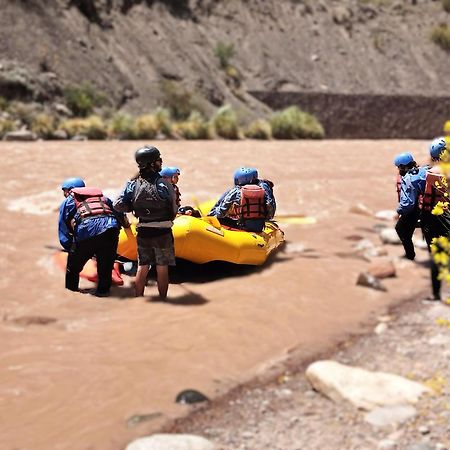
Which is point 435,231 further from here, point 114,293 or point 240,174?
point 114,293

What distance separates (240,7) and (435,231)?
131 metres

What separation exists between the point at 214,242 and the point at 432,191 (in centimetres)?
96

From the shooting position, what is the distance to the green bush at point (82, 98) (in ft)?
250

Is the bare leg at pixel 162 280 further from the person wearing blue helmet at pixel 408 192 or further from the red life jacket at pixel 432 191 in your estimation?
the red life jacket at pixel 432 191

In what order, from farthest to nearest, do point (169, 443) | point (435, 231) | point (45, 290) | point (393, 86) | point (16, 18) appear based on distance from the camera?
point (169, 443) → point (45, 290) → point (393, 86) → point (16, 18) → point (435, 231)

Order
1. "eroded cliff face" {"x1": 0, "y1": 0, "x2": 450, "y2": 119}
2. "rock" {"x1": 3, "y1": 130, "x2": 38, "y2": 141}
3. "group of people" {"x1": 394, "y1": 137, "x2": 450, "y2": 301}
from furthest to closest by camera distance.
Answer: "eroded cliff face" {"x1": 0, "y1": 0, "x2": 450, "y2": 119} → "rock" {"x1": 3, "y1": 130, "x2": 38, "y2": 141} → "group of people" {"x1": 394, "y1": 137, "x2": 450, "y2": 301}

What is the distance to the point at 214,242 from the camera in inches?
123

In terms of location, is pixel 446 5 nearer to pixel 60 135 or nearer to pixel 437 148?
pixel 60 135

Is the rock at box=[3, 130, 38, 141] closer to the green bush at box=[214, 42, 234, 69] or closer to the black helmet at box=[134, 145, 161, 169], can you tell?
the black helmet at box=[134, 145, 161, 169]

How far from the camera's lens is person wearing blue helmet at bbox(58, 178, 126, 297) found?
270cm

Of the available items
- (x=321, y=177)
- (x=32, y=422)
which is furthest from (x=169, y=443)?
(x=321, y=177)

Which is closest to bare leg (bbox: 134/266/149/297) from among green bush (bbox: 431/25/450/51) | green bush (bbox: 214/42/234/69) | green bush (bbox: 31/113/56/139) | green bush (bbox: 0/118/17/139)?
green bush (bbox: 31/113/56/139)

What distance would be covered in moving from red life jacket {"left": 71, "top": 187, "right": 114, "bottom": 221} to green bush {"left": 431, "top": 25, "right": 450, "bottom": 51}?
14810 centimetres

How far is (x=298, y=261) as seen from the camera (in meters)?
191
